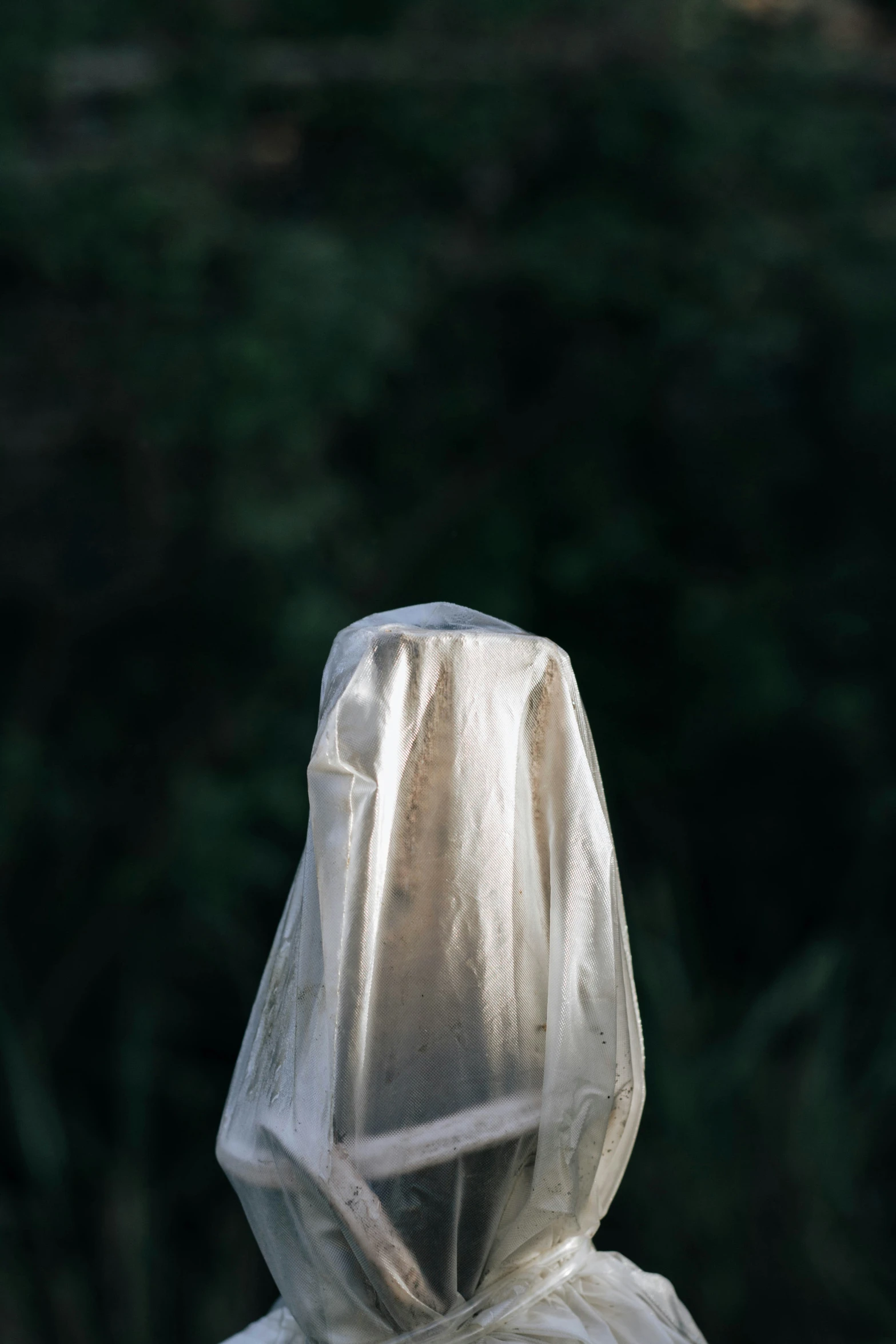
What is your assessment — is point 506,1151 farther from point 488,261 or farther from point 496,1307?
point 488,261

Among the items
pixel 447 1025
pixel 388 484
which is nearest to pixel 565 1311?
pixel 447 1025

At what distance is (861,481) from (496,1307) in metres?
4.12

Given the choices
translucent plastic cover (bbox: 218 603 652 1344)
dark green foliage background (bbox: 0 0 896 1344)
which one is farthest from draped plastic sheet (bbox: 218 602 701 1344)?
dark green foliage background (bbox: 0 0 896 1344)

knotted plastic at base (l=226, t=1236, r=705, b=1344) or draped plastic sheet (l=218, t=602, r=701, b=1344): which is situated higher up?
draped plastic sheet (l=218, t=602, r=701, b=1344)

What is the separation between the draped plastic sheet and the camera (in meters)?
1.06

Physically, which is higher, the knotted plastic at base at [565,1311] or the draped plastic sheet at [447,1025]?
the draped plastic sheet at [447,1025]

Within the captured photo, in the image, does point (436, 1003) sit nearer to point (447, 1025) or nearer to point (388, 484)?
point (447, 1025)

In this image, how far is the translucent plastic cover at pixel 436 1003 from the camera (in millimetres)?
1058

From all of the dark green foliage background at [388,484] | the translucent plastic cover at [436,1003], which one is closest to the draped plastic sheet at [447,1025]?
the translucent plastic cover at [436,1003]

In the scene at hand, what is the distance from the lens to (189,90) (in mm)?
4645

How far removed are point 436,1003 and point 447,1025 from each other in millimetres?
20

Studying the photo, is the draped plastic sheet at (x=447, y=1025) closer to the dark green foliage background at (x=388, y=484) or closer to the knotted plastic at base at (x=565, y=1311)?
the knotted plastic at base at (x=565, y=1311)

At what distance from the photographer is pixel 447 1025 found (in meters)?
1.09

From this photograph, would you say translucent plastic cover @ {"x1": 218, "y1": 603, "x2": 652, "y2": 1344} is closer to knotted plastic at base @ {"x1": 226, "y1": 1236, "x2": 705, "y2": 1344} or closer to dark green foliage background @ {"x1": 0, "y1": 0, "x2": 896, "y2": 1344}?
knotted plastic at base @ {"x1": 226, "y1": 1236, "x2": 705, "y2": 1344}
